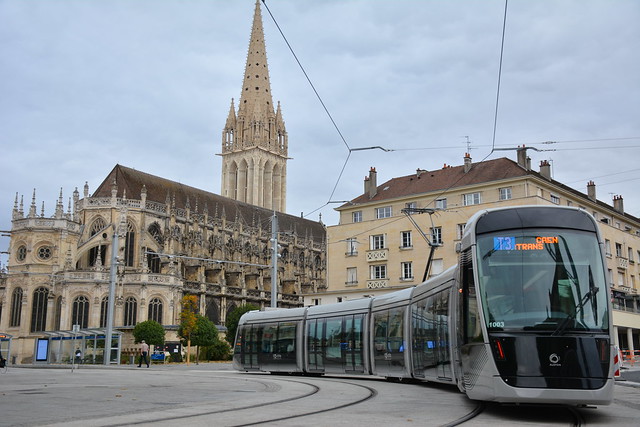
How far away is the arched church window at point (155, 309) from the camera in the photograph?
57.1 m

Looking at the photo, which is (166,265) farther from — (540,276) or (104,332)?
(540,276)

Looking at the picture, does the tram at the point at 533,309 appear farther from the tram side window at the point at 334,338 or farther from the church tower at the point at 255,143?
the church tower at the point at 255,143

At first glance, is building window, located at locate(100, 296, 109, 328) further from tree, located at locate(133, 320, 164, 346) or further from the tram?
the tram

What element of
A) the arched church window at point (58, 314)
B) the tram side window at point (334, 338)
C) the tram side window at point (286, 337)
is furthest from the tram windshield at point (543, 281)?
the arched church window at point (58, 314)

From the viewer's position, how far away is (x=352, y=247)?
1731 inches

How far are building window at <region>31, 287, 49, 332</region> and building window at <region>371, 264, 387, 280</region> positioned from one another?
28332 mm

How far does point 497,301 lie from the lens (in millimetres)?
9742

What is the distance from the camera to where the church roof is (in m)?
67.1

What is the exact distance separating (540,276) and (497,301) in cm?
70

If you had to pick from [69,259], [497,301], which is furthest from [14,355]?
[497,301]

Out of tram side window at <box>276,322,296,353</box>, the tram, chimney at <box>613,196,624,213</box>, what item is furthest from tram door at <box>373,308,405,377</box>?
chimney at <box>613,196,624,213</box>

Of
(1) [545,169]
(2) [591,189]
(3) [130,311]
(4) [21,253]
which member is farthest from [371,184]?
(4) [21,253]

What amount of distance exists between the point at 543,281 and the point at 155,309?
167 feet

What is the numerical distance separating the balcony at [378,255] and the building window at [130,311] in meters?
22.9
